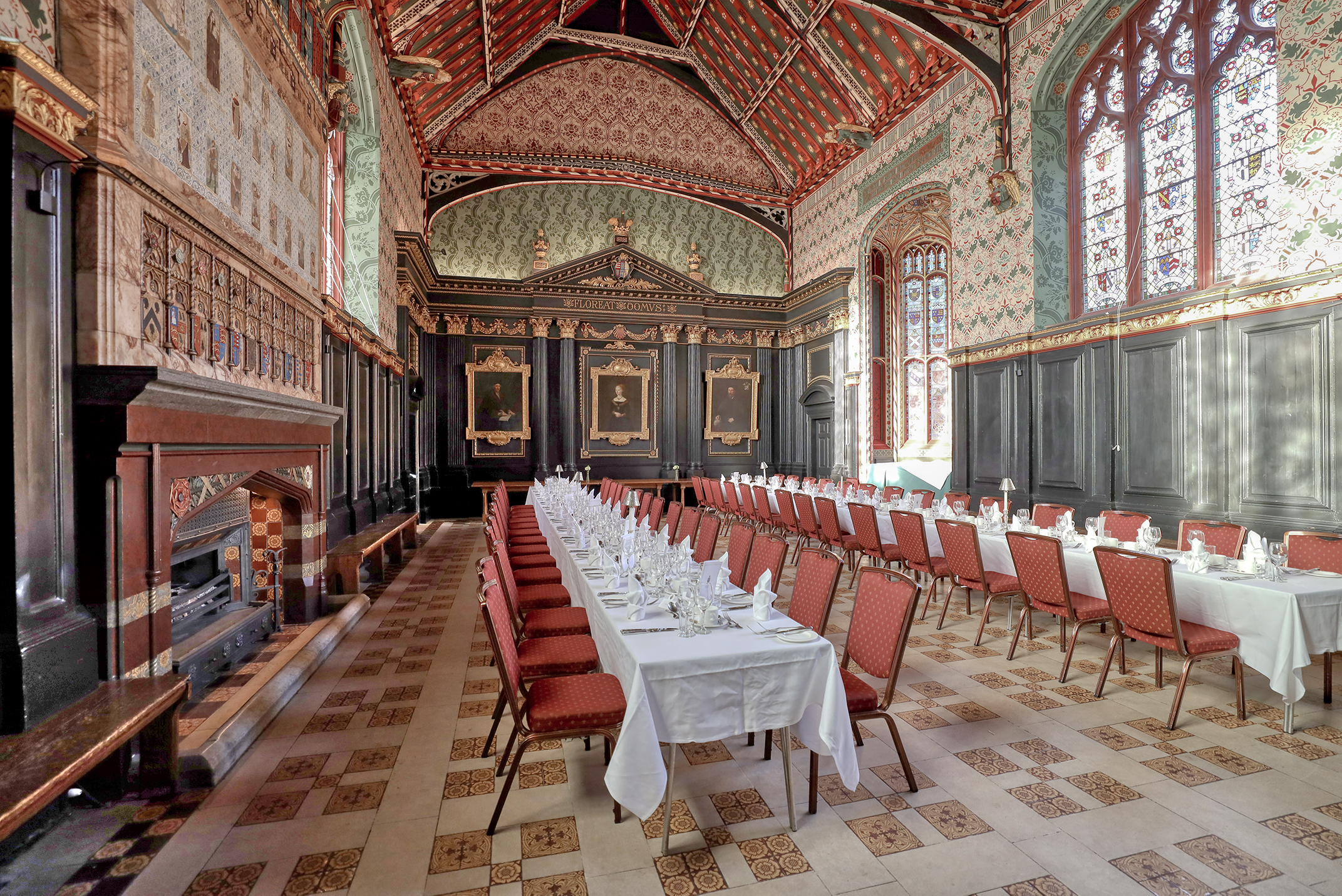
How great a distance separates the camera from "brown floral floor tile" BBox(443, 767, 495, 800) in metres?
2.69

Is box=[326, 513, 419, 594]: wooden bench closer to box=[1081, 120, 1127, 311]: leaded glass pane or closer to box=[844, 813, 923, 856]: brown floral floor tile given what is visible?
box=[844, 813, 923, 856]: brown floral floor tile

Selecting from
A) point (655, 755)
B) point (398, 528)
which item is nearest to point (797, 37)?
point (398, 528)

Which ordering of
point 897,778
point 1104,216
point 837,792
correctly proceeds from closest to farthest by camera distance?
point 837,792
point 897,778
point 1104,216

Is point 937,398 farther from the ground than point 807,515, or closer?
farther from the ground

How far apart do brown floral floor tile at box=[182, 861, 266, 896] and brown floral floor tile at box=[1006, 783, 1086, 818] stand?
9.70 feet

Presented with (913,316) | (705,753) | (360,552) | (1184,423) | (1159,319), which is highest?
(913,316)

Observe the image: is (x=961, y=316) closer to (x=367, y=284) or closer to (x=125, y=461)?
(x=367, y=284)

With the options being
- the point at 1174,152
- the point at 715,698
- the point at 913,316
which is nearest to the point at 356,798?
the point at 715,698

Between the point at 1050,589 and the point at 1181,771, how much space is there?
1438 mm

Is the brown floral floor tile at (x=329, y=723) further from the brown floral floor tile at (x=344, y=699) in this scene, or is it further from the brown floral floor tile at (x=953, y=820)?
the brown floral floor tile at (x=953, y=820)

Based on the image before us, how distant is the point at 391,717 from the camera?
346 centimetres

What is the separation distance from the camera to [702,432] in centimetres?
1433

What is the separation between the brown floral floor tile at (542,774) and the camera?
2.77 metres

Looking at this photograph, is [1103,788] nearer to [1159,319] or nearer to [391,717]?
[391,717]
